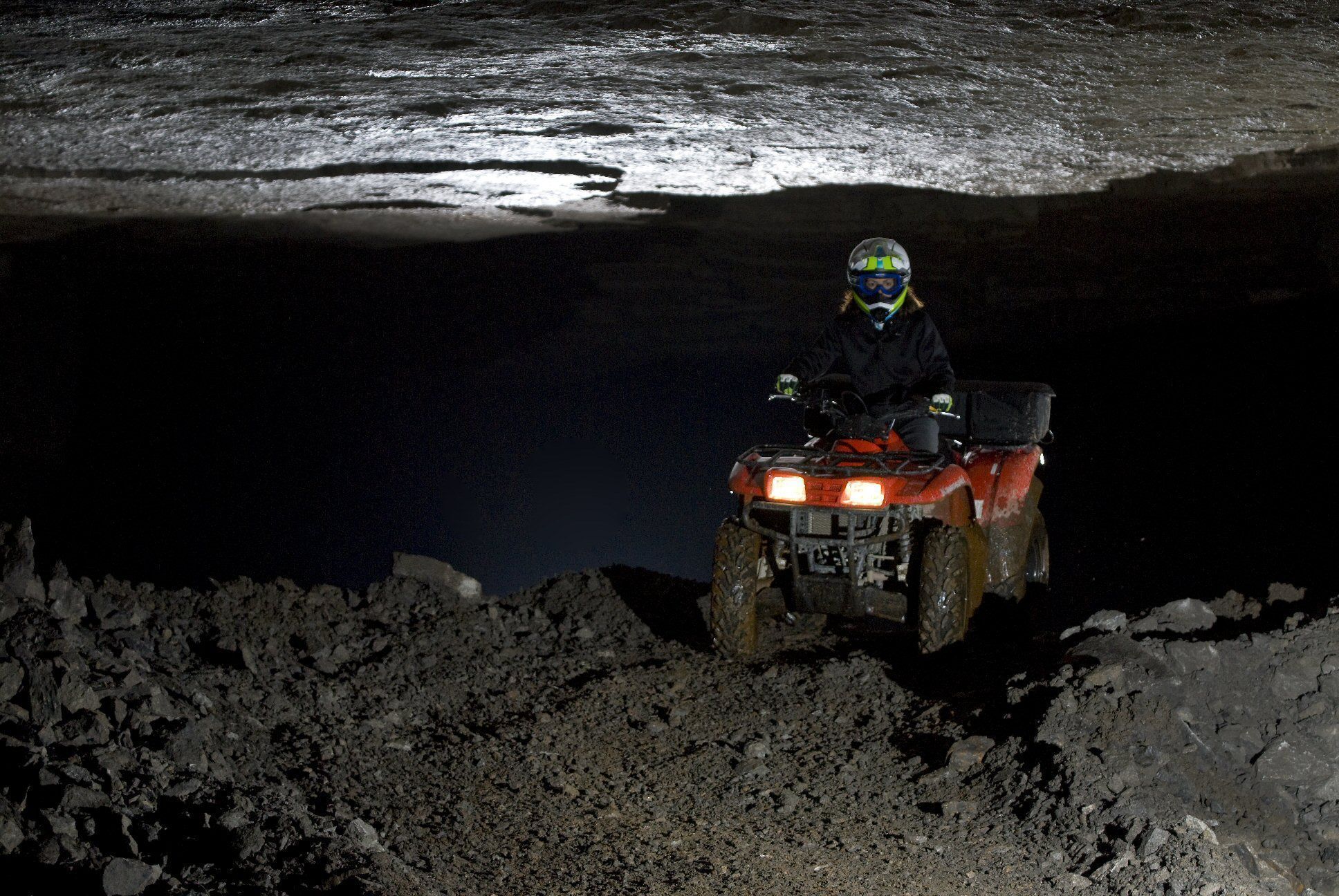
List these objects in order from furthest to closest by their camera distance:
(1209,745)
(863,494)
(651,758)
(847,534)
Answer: (847,534)
(863,494)
(651,758)
(1209,745)

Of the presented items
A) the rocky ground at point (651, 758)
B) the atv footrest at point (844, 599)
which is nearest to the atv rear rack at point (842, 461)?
the atv footrest at point (844, 599)

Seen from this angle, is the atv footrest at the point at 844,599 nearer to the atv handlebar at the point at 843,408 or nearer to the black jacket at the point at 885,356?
the atv handlebar at the point at 843,408

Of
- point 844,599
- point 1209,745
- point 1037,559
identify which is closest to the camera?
point 1209,745

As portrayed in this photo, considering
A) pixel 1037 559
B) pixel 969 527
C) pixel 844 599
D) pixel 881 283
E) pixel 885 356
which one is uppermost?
pixel 881 283

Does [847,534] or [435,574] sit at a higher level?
[847,534]

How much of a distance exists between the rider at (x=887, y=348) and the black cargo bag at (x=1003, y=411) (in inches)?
19.7

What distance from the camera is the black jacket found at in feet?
18.5

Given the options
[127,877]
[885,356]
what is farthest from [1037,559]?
[127,877]

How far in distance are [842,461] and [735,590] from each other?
0.71 meters

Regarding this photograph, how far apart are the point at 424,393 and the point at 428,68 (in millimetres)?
7225

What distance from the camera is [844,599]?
4988mm

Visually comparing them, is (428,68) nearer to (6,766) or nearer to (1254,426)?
(6,766)

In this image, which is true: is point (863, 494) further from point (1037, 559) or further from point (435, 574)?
point (435, 574)

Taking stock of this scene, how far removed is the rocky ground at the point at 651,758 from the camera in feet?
10.8
